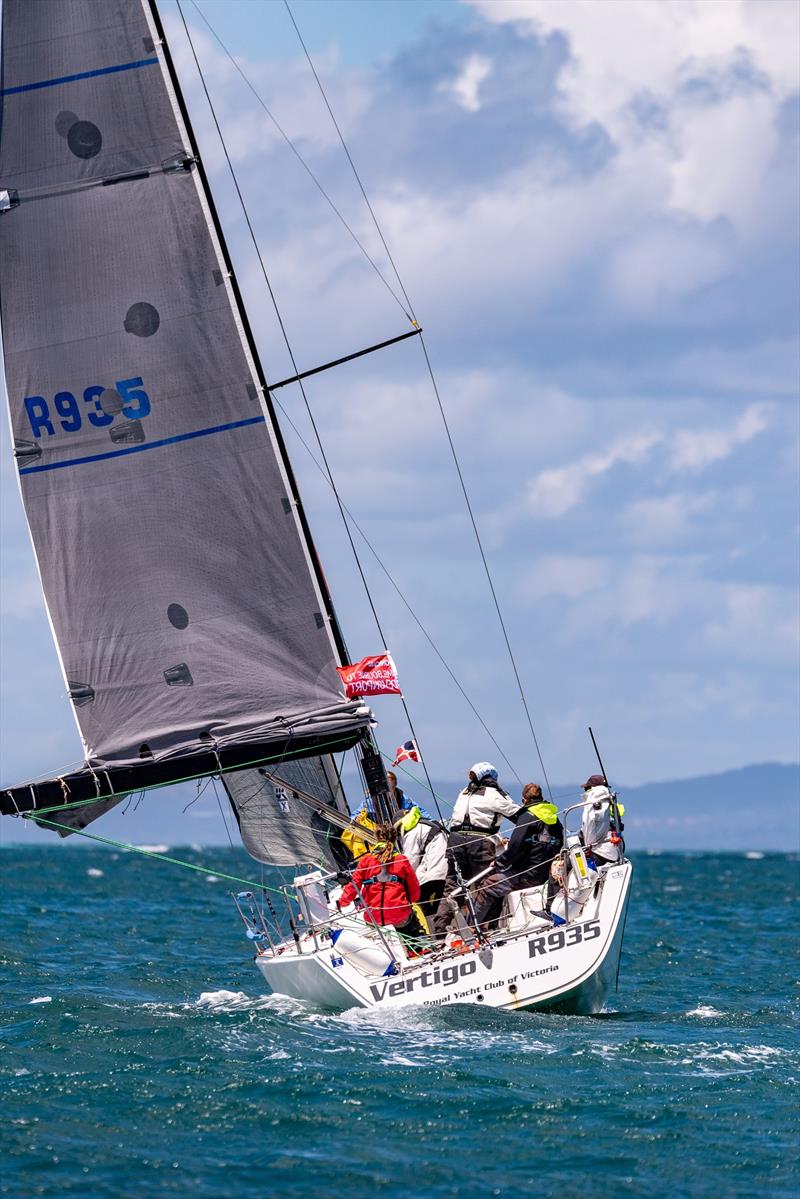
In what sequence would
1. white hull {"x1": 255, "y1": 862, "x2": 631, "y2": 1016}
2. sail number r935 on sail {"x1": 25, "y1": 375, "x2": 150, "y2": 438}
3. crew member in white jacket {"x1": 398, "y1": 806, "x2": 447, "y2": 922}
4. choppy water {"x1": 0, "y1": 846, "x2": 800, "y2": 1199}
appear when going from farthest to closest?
1. sail number r935 on sail {"x1": 25, "y1": 375, "x2": 150, "y2": 438}
2. crew member in white jacket {"x1": 398, "y1": 806, "x2": 447, "y2": 922}
3. white hull {"x1": 255, "y1": 862, "x2": 631, "y2": 1016}
4. choppy water {"x1": 0, "y1": 846, "x2": 800, "y2": 1199}

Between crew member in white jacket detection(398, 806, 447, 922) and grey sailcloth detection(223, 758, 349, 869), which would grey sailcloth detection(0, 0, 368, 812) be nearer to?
crew member in white jacket detection(398, 806, 447, 922)

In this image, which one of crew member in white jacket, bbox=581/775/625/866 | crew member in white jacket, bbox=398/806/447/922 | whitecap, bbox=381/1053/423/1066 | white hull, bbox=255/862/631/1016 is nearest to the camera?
whitecap, bbox=381/1053/423/1066

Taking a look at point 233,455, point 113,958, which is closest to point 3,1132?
point 233,455

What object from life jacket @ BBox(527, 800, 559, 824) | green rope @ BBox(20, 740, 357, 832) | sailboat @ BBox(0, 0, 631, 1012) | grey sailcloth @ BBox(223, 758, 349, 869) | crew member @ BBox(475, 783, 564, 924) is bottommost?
crew member @ BBox(475, 783, 564, 924)

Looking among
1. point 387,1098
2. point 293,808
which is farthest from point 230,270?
point 387,1098

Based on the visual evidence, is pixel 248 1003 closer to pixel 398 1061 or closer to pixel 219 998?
pixel 219 998

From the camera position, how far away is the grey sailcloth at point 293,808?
16.4 m

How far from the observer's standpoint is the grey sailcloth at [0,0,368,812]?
15.4 metres

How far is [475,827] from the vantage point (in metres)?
15.5

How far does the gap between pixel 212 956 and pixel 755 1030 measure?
10540 mm

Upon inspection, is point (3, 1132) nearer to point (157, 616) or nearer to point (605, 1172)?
point (605, 1172)

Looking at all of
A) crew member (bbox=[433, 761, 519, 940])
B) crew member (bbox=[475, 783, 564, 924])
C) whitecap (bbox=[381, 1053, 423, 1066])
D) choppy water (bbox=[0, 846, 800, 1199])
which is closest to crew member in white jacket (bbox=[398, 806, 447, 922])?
crew member (bbox=[433, 761, 519, 940])

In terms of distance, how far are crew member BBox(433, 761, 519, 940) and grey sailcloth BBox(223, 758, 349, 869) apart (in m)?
1.30

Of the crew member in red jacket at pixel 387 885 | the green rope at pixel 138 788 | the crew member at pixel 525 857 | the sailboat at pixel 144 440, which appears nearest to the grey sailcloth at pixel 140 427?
the sailboat at pixel 144 440
